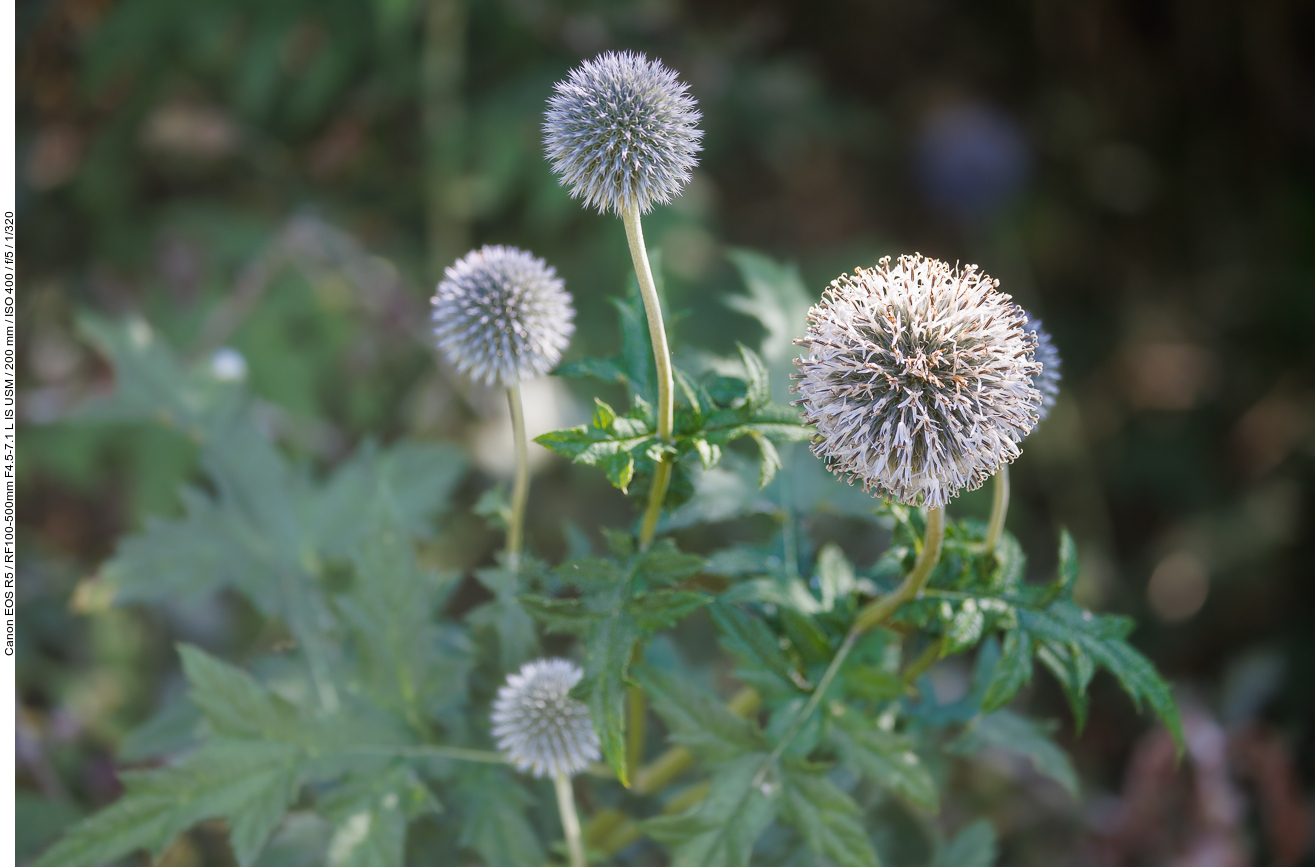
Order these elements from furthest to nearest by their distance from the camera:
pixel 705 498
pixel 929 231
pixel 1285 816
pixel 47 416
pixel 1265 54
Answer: pixel 929 231, pixel 1265 54, pixel 47 416, pixel 1285 816, pixel 705 498

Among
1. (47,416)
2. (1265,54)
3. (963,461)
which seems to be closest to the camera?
(963,461)

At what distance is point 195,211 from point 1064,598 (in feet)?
10.4

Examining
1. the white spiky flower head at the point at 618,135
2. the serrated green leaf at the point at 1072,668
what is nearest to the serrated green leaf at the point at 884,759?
the serrated green leaf at the point at 1072,668

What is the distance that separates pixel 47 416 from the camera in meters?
2.62

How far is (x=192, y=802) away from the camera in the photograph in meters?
1.42

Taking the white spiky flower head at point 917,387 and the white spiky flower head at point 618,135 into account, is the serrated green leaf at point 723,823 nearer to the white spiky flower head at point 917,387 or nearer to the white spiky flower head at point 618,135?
the white spiky flower head at point 917,387

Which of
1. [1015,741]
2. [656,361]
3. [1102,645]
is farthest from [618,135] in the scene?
[1015,741]

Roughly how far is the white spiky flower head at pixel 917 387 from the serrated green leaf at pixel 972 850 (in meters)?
0.84

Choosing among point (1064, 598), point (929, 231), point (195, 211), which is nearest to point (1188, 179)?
point (929, 231)

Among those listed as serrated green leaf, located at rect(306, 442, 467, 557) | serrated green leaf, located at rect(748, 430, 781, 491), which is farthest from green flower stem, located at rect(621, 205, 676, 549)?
serrated green leaf, located at rect(306, 442, 467, 557)

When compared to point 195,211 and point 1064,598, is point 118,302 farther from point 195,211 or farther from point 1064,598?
point 1064,598

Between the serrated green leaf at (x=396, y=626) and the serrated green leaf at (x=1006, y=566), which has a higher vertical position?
the serrated green leaf at (x=1006, y=566)

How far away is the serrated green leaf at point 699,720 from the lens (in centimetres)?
133

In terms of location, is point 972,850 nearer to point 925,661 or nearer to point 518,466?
point 925,661
